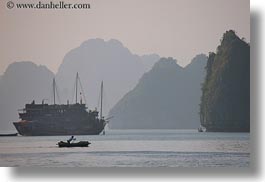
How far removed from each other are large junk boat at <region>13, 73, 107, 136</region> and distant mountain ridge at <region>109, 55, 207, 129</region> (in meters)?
0.10

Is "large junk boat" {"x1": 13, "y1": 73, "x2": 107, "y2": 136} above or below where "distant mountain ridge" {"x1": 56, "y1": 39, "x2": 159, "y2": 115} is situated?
below

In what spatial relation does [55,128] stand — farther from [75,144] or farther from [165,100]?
[165,100]

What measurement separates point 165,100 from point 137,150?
0.28 m

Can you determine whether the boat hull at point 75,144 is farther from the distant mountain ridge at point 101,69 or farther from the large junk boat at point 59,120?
the distant mountain ridge at point 101,69

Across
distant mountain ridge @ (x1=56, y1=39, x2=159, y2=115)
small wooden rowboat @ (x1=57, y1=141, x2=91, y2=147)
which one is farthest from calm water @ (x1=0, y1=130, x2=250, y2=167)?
distant mountain ridge @ (x1=56, y1=39, x2=159, y2=115)

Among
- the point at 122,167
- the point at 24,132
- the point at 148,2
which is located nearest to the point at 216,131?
the point at 122,167

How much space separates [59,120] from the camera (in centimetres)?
358

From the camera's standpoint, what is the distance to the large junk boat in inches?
140

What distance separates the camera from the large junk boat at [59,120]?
11.7ft

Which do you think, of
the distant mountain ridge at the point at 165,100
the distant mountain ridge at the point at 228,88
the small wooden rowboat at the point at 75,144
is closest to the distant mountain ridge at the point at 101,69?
the distant mountain ridge at the point at 165,100

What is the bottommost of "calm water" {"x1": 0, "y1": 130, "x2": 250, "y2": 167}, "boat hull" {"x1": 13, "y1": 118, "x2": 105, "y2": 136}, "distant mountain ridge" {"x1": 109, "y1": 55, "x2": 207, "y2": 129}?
"calm water" {"x1": 0, "y1": 130, "x2": 250, "y2": 167}

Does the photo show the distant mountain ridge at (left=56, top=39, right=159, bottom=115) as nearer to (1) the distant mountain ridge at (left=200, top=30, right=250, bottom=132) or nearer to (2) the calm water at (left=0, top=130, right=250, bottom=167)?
(2) the calm water at (left=0, top=130, right=250, bottom=167)

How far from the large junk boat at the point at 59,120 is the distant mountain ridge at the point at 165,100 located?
100 mm

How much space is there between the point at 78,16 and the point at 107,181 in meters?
0.82
